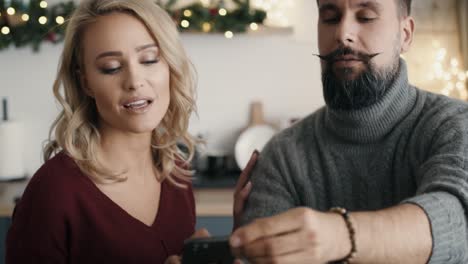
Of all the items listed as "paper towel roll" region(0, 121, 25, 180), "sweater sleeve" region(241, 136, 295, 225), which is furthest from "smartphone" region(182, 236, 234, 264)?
"paper towel roll" region(0, 121, 25, 180)

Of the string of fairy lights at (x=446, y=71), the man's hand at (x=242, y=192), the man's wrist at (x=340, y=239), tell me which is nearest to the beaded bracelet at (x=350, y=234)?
the man's wrist at (x=340, y=239)

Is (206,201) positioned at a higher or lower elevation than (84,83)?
lower

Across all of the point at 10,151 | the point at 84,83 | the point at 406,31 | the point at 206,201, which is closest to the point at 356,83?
the point at 406,31

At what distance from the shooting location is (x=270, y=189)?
1.18 meters

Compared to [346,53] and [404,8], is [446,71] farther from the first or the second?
[346,53]

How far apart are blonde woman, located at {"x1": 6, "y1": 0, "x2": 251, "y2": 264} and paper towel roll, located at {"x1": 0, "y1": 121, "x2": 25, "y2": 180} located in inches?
55.9

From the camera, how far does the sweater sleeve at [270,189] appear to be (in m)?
1.16

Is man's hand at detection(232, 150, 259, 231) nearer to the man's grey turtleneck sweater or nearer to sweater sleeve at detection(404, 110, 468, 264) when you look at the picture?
the man's grey turtleneck sweater

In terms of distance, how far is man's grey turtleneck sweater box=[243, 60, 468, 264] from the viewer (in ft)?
3.33

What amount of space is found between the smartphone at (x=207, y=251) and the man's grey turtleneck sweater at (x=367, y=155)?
202 mm

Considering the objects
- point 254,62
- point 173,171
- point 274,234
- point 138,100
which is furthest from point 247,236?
point 254,62

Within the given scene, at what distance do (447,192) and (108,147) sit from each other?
0.82 metres

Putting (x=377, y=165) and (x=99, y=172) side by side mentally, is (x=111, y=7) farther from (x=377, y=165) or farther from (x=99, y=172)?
(x=377, y=165)

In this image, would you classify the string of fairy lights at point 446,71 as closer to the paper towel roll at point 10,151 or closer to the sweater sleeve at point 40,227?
the paper towel roll at point 10,151
